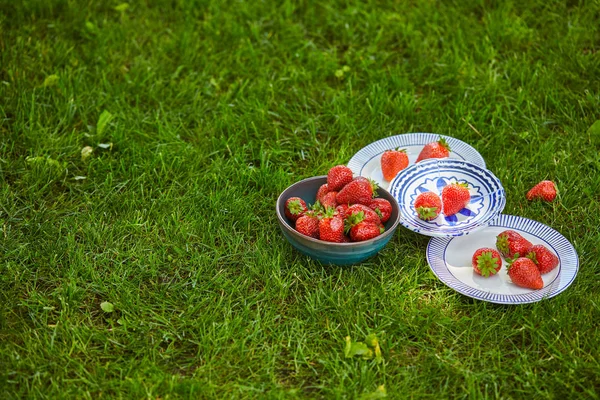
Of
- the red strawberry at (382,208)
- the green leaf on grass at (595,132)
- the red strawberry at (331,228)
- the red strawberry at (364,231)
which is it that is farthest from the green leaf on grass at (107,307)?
the green leaf on grass at (595,132)

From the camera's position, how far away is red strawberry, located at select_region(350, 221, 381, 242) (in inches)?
98.8

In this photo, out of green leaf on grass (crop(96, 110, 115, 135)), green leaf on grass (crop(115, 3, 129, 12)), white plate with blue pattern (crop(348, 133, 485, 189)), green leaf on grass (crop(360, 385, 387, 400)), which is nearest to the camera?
green leaf on grass (crop(360, 385, 387, 400))

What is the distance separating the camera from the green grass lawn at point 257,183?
7.48 feet

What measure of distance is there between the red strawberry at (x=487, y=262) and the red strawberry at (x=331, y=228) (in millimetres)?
496

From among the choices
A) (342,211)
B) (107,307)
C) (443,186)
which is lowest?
(107,307)

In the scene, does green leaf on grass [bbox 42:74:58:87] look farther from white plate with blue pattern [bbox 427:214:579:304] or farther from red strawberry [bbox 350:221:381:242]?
white plate with blue pattern [bbox 427:214:579:304]

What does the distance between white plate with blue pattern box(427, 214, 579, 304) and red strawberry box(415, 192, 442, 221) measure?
9 centimetres

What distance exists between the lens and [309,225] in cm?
255

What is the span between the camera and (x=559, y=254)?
2.59 m

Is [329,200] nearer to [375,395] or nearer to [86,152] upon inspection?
[375,395]

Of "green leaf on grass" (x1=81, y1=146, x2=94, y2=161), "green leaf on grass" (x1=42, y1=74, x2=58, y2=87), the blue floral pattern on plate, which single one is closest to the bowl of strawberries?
the blue floral pattern on plate

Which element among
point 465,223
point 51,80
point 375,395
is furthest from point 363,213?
point 51,80

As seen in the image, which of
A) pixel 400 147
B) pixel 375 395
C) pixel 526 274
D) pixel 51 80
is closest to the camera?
pixel 375 395

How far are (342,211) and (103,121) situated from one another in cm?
136
